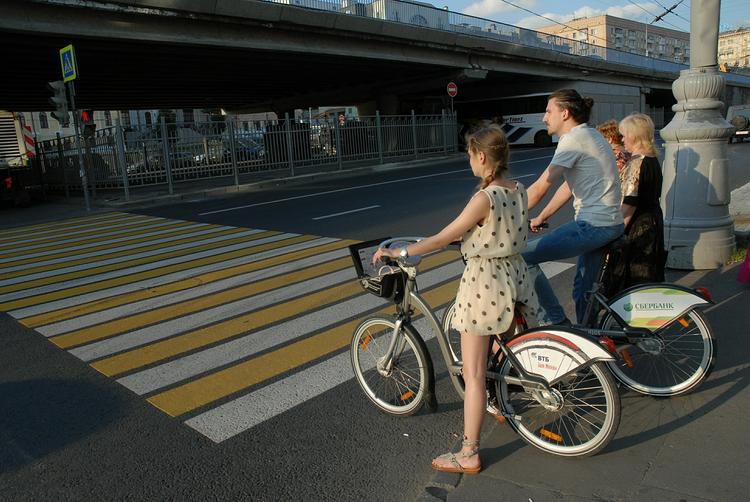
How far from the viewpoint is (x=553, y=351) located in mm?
2740

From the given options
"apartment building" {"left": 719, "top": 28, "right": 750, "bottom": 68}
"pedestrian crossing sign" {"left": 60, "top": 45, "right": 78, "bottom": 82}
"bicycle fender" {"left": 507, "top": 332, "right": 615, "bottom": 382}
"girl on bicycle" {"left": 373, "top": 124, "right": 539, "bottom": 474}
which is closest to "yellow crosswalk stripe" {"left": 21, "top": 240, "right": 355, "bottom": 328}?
"girl on bicycle" {"left": 373, "top": 124, "right": 539, "bottom": 474}

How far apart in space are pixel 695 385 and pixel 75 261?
815 cm

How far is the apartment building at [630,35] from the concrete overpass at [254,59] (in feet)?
287

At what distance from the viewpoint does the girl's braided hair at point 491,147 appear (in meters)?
2.62

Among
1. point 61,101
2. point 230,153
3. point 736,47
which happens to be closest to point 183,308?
point 61,101

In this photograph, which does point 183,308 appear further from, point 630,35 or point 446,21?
point 630,35

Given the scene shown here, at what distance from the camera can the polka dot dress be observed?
2648 mm

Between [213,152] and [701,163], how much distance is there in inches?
622

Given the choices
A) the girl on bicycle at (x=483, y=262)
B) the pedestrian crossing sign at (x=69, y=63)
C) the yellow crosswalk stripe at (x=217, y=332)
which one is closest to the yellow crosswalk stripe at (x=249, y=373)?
the yellow crosswalk stripe at (x=217, y=332)

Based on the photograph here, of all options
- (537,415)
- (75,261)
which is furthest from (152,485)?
(75,261)

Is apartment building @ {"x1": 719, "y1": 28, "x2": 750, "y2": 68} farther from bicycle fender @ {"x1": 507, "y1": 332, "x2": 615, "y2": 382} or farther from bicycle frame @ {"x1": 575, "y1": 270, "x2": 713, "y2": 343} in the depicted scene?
bicycle fender @ {"x1": 507, "y1": 332, "x2": 615, "y2": 382}

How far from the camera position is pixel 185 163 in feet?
60.0

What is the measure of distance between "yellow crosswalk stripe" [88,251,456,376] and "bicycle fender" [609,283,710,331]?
2.96 metres

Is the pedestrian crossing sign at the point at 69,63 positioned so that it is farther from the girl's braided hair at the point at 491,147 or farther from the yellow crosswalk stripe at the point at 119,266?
the girl's braided hair at the point at 491,147
